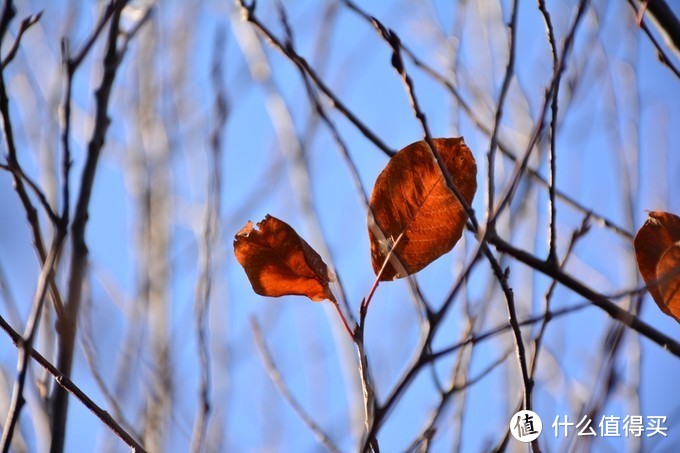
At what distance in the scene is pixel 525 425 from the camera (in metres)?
0.60

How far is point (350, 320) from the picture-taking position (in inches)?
24.2

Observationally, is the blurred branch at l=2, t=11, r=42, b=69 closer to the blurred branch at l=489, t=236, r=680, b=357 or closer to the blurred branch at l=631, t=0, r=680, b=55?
the blurred branch at l=489, t=236, r=680, b=357

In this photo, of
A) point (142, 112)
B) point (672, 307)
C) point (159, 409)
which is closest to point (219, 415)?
point (159, 409)

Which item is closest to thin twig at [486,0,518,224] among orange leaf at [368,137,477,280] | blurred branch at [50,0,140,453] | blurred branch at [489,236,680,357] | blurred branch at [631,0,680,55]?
orange leaf at [368,137,477,280]

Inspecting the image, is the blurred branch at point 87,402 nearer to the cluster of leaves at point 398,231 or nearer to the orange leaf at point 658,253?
the cluster of leaves at point 398,231

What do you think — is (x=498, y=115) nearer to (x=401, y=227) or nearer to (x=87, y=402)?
(x=401, y=227)

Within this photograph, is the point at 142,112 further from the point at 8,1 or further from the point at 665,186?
the point at 665,186

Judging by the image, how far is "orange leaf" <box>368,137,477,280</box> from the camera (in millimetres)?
568

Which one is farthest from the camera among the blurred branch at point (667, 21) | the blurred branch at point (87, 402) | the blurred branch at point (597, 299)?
the blurred branch at point (667, 21)

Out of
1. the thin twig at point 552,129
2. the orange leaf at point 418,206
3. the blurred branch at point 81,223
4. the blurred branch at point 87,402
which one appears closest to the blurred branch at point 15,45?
the blurred branch at point 81,223

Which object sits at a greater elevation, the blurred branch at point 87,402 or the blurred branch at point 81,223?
the blurred branch at point 81,223

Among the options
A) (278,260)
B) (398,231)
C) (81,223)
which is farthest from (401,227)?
(81,223)

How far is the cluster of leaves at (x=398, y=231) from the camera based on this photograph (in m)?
0.57

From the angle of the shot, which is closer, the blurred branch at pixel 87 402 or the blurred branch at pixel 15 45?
the blurred branch at pixel 87 402
